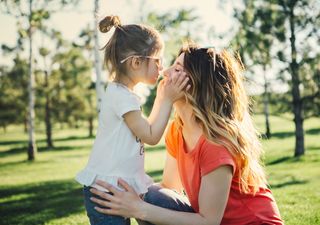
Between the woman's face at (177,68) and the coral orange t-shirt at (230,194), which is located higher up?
the woman's face at (177,68)

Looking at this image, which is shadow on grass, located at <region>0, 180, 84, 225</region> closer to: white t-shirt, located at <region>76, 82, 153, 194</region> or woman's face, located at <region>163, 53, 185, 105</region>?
white t-shirt, located at <region>76, 82, 153, 194</region>

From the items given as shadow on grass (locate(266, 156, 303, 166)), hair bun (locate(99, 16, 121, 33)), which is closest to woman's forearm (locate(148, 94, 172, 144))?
hair bun (locate(99, 16, 121, 33))

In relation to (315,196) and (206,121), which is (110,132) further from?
(315,196)

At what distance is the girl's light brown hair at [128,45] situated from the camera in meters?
3.31

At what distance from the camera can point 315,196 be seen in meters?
8.20

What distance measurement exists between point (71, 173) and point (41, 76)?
899 inches

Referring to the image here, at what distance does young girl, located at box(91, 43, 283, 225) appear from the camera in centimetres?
258

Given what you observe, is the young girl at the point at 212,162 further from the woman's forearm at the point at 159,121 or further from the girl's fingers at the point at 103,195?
the woman's forearm at the point at 159,121

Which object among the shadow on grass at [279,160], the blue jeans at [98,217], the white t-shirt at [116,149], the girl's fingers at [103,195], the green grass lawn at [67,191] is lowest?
the shadow on grass at [279,160]

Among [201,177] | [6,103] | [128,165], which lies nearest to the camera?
[201,177]

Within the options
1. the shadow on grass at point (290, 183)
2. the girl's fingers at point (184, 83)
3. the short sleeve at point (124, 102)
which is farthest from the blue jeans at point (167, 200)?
the shadow on grass at point (290, 183)

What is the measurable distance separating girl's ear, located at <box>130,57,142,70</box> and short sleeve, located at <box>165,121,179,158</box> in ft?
1.72

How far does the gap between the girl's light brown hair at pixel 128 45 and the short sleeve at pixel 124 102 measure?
8.8 inches

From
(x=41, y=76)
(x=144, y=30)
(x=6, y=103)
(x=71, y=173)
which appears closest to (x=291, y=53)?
(x=71, y=173)
